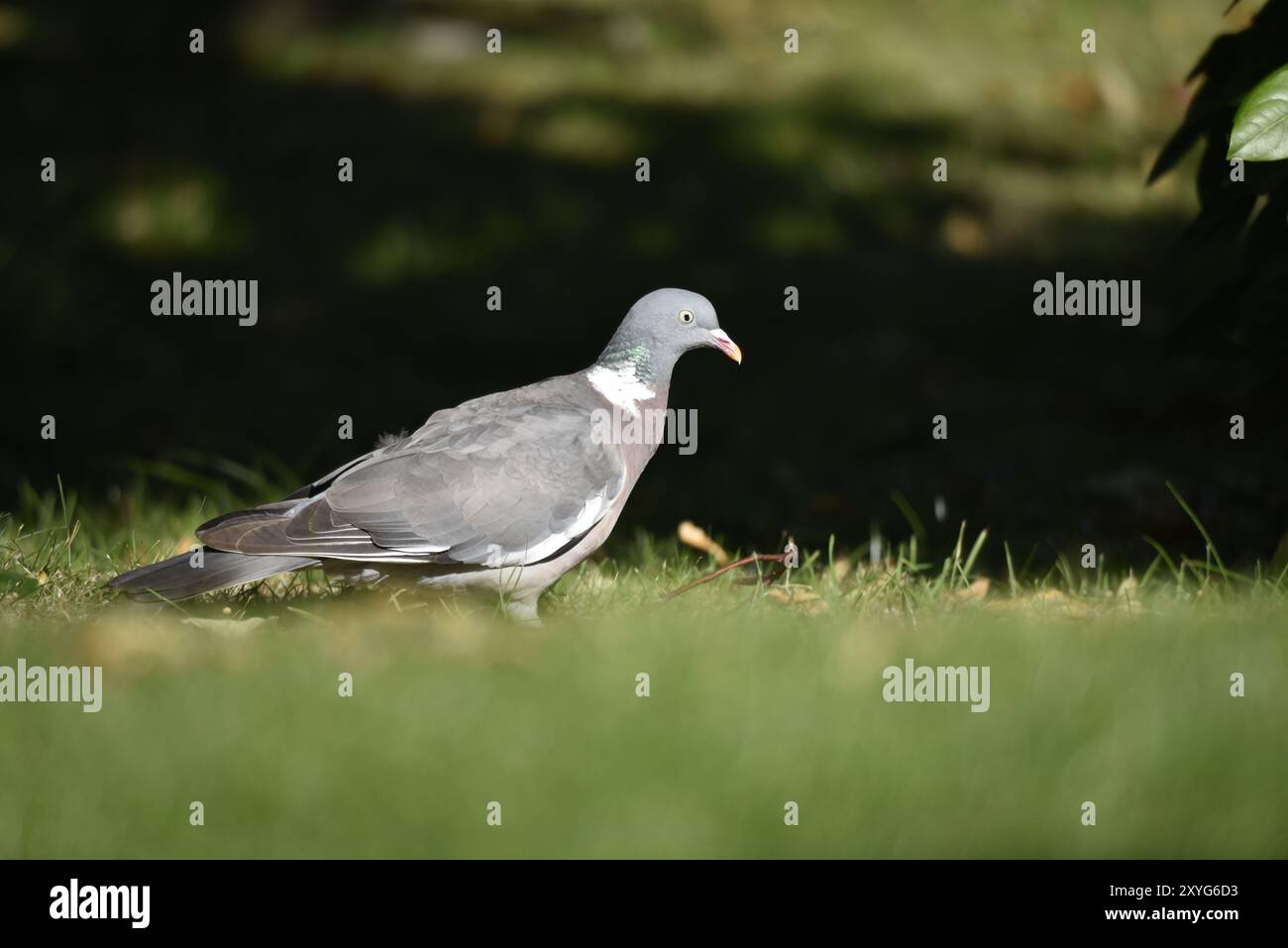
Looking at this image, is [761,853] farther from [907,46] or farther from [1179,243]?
[907,46]

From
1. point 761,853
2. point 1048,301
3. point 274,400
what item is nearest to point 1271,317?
point 761,853

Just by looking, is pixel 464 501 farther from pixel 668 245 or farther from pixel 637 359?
pixel 668 245

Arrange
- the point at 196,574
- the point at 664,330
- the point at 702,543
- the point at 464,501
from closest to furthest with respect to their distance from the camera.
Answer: the point at 196,574 → the point at 464,501 → the point at 664,330 → the point at 702,543

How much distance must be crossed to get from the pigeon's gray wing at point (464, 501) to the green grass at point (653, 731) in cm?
21

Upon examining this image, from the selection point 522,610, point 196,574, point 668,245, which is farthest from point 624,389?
point 668,245

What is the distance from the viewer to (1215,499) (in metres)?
6.29

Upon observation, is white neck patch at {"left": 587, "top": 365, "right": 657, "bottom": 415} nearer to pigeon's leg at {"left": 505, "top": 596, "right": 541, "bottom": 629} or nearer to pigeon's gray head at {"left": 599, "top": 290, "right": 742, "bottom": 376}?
pigeon's gray head at {"left": 599, "top": 290, "right": 742, "bottom": 376}

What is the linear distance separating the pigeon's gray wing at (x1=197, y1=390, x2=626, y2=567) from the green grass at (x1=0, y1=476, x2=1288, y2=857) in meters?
0.21

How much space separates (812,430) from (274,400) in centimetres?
271

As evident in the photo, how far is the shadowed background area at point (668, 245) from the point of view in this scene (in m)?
6.86

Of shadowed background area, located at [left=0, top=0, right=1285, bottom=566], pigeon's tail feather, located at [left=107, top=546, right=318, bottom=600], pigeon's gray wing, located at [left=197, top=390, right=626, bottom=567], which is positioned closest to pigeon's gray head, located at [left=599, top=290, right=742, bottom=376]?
pigeon's gray wing, located at [left=197, top=390, right=626, bottom=567]

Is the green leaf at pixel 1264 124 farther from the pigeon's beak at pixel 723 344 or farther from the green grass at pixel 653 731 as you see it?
the pigeon's beak at pixel 723 344

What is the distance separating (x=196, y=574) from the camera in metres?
4.31

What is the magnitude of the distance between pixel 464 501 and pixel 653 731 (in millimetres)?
1130
